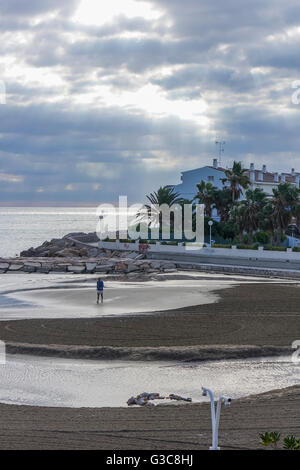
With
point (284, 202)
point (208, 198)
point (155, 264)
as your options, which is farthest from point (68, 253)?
point (284, 202)

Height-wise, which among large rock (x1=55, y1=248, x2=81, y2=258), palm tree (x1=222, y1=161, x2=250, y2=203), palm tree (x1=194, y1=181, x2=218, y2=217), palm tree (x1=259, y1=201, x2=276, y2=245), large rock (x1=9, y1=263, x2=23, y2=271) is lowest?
large rock (x1=9, y1=263, x2=23, y2=271)

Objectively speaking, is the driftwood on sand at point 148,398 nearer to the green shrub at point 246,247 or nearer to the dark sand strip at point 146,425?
the dark sand strip at point 146,425

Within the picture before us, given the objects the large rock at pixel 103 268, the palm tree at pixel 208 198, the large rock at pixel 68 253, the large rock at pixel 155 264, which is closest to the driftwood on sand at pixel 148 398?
the large rock at pixel 103 268

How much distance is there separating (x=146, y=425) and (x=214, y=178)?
6945 centimetres

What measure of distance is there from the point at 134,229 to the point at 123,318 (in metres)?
45.4

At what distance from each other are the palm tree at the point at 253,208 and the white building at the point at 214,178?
Result: 826 inches

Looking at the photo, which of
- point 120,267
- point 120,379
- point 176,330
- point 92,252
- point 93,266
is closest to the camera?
point 120,379

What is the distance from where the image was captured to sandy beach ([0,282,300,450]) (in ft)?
38.8

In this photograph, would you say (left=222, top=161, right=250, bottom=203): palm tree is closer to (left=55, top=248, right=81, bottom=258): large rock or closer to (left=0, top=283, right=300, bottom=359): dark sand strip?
(left=55, top=248, right=81, bottom=258): large rock

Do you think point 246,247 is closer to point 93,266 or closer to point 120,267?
point 120,267

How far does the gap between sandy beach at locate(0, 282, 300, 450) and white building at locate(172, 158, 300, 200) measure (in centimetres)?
3881

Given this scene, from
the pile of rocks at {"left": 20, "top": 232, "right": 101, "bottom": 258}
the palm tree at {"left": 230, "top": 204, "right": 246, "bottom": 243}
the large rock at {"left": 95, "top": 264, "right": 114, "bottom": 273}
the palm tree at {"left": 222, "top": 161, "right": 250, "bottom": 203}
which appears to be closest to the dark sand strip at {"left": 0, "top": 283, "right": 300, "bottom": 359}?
the large rock at {"left": 95, "top": 264, "right": 114, "bottom": 273}

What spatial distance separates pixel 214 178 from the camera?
8094cm
